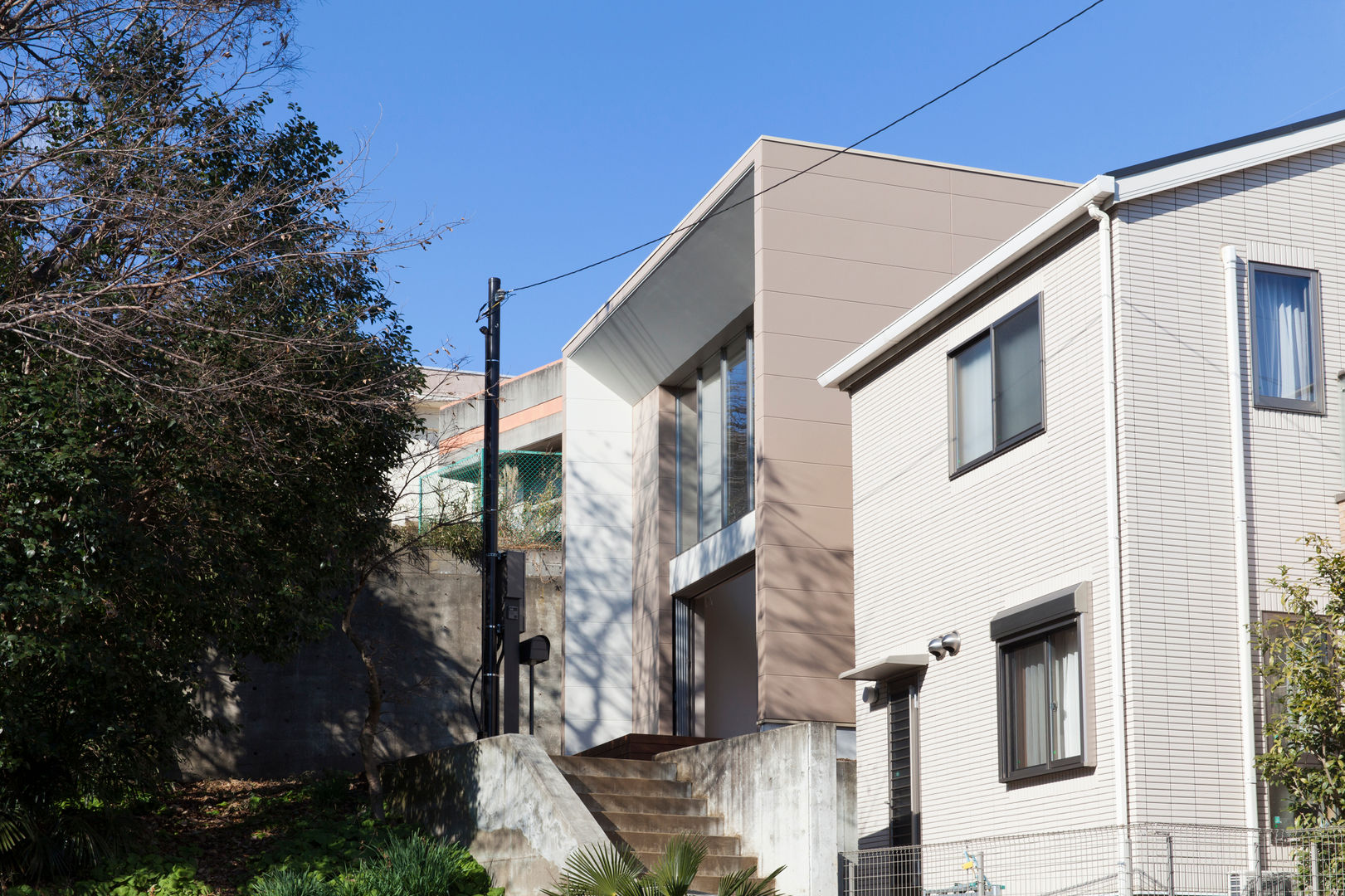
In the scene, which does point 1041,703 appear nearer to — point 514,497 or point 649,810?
point 649,810

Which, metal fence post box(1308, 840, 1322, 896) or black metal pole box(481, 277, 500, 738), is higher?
black metal pole box(481, 277, 500, 738)

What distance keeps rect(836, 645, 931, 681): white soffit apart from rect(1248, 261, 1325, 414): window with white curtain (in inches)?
143

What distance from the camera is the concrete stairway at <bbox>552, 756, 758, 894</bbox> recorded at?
13086 mm

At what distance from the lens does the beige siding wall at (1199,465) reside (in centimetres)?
973

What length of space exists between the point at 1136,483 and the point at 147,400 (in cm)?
745

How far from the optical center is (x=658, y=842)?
13.3 metres

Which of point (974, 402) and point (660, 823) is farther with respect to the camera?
point (660, 823)

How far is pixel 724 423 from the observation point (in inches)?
766

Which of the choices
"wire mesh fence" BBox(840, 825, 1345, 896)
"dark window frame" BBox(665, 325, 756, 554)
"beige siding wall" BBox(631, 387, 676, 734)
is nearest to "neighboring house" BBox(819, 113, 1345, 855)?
"wire mesh fence" BBox(840, 825, 1345, 896)

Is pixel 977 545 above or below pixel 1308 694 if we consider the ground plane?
above

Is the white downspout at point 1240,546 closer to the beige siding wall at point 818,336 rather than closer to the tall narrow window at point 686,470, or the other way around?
the beige siding wall at point 818,336

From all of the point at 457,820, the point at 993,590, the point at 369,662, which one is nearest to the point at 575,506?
the point at 369,662

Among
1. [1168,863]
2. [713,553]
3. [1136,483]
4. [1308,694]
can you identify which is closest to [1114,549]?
[1136,483]

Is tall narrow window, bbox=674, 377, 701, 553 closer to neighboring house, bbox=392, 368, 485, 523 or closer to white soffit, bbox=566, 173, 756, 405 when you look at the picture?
white soffit, bbox=566, 173, 756, 405
